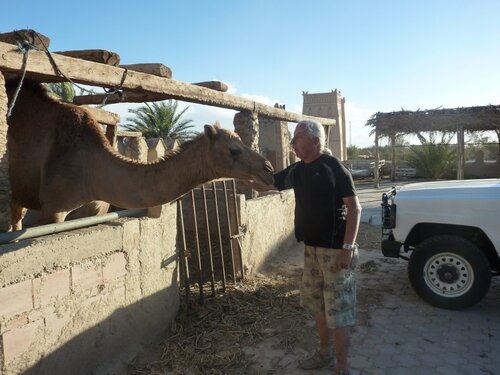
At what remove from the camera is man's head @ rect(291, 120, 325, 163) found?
139 inches

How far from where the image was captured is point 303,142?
3564 millimetres

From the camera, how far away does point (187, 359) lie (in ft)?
13.3

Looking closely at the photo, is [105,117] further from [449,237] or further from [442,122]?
[442,122]

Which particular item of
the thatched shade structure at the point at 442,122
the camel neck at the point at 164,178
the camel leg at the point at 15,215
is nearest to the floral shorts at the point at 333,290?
the camel neck at the point at 164,178

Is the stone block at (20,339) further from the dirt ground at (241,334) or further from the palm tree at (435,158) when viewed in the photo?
the palm tree at (435,158)

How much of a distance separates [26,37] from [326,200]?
275 cm

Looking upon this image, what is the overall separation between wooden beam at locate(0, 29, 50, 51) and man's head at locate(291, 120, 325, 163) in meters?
2.22

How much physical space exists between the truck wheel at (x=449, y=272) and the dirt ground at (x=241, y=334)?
2.33ft

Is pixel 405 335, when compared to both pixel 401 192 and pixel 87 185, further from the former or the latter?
pixel 87 185

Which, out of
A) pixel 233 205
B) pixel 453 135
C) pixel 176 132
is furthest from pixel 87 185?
pixel 176 132

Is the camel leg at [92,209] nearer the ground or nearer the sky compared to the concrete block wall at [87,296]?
nearer the sky

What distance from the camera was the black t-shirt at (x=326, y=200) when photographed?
11.3 feet

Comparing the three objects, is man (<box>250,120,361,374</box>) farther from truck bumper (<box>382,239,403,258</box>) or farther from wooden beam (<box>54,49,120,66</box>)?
truck bumper (<box>382,239,403,258</box>)

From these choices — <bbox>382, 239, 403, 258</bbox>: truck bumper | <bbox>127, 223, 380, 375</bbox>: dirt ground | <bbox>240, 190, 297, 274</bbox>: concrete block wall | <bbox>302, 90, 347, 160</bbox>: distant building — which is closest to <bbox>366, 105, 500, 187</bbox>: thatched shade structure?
<bbox>240, 190, 297, 274</bbox>: concrete block wall
